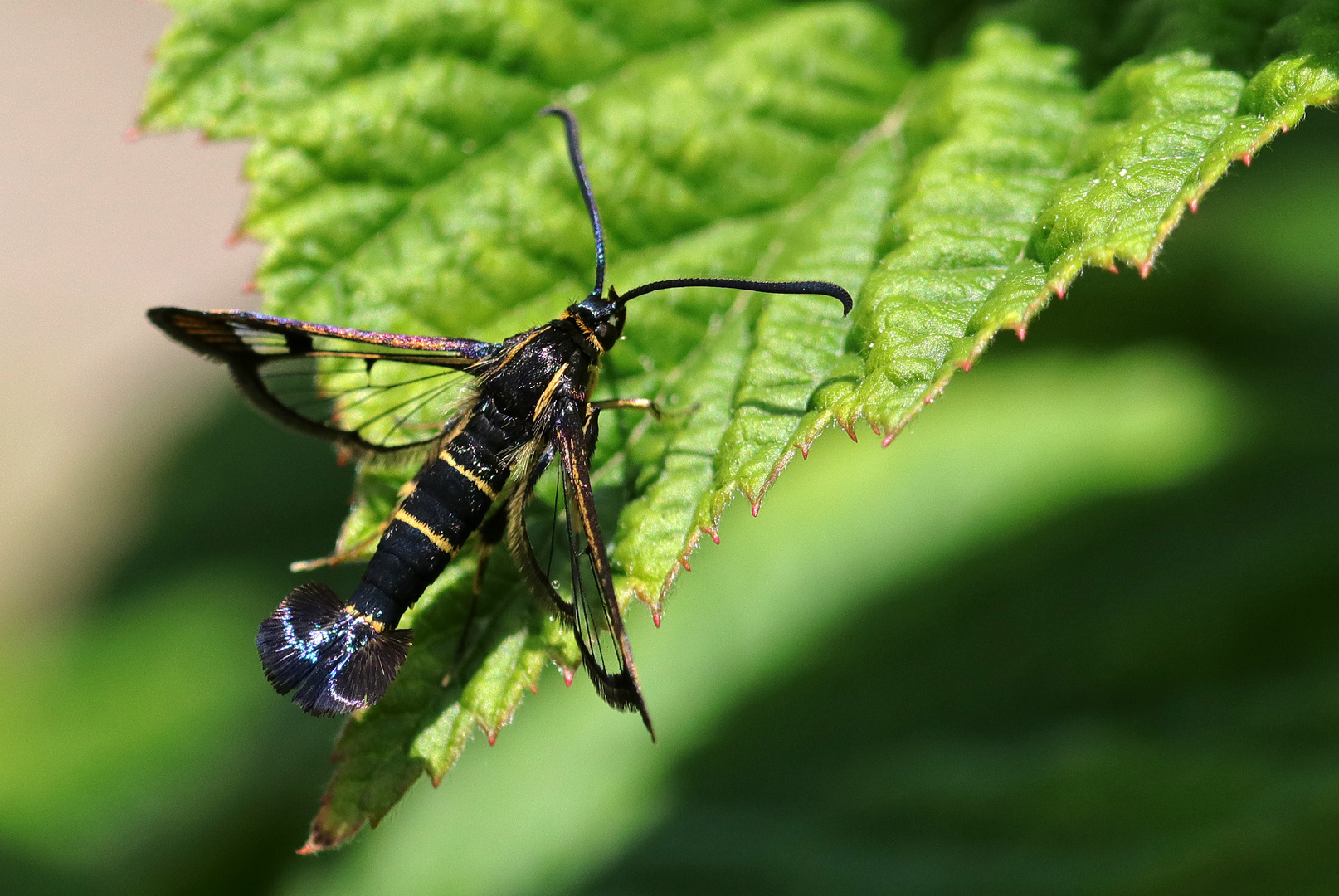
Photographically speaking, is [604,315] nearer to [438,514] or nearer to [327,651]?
[438,514]

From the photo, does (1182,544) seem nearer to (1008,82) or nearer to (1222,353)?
(1222,353)

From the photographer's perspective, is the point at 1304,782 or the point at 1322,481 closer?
the point at 1304,782

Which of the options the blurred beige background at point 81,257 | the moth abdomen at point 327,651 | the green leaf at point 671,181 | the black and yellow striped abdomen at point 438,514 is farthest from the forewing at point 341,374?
the blurred beige background at point 81,257

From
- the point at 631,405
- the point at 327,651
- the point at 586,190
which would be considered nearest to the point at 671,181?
the point at 586,190

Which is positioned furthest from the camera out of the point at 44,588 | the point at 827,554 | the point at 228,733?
the point at 44,588

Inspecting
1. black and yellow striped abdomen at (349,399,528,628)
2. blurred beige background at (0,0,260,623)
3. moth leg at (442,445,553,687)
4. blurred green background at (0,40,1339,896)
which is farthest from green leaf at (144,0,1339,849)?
blurred beige background at (0,0,260,623)

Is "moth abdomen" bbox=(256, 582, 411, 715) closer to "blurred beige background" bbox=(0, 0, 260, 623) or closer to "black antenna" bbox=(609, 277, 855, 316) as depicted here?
"black antenna" bbox=(609, 277, 855, 316)

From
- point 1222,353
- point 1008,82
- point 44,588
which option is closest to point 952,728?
point 1222,353
